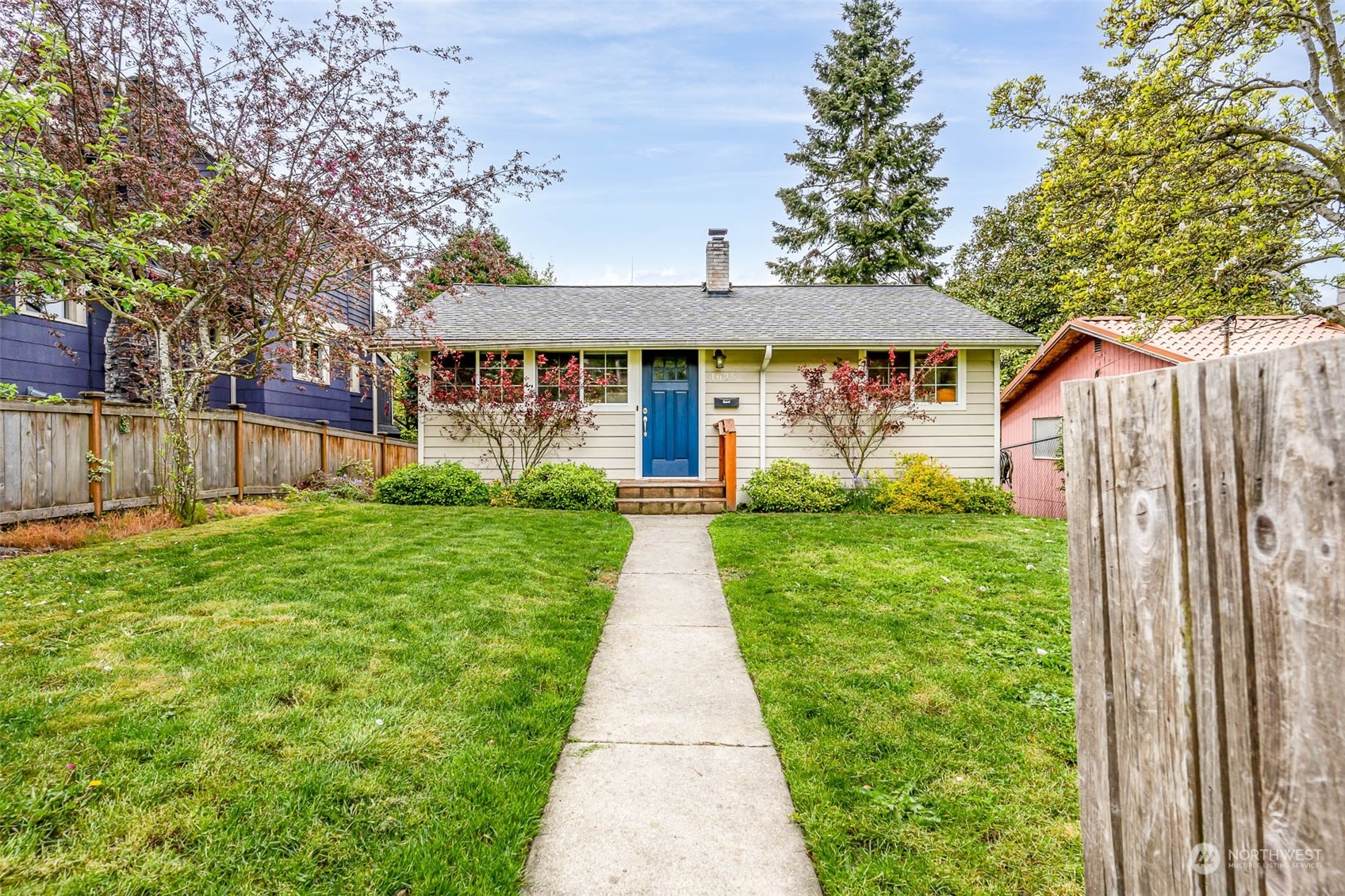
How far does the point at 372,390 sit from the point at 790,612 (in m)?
14.9

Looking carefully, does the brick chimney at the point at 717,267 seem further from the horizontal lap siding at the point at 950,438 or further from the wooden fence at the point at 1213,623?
the wooden fence at the point at 1213,623

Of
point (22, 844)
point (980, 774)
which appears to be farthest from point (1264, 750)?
point (22, 844)

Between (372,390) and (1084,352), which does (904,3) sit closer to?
(1084,352)

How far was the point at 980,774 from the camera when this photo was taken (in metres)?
2.32

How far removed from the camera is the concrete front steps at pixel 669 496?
31.0ft

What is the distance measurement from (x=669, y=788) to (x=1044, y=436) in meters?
15.7

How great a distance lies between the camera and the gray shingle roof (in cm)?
1023

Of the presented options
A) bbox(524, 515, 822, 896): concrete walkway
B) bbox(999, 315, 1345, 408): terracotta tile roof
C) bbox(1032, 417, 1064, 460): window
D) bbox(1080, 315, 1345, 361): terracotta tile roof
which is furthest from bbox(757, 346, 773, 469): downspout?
bbox(1032, 417, 1064, 460): window

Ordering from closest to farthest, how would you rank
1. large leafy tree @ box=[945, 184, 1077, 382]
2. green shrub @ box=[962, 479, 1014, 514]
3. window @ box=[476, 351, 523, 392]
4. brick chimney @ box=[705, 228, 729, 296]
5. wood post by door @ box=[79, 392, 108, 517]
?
wood post by door @ box=[79, 392, 108, 517] → green shrub @ box=[962, 479, 1014, 514] → window @ box=[476, 351, 523, 392] → brick chimney @ box=[705, 228, 729, 296] → large leafy tree @ box=[945, 184, 1077, 382]

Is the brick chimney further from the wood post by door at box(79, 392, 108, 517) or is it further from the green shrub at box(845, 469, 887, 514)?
the wood post by door at box(79, 392, 108, 517)

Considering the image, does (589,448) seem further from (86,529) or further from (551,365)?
(86,529)

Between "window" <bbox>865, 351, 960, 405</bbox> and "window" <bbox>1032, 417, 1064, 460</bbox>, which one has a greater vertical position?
"window" <bbox>865, 351, 960, 405</bbox>

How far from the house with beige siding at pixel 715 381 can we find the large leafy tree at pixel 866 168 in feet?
38.1

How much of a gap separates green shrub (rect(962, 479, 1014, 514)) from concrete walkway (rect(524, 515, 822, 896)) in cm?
727
